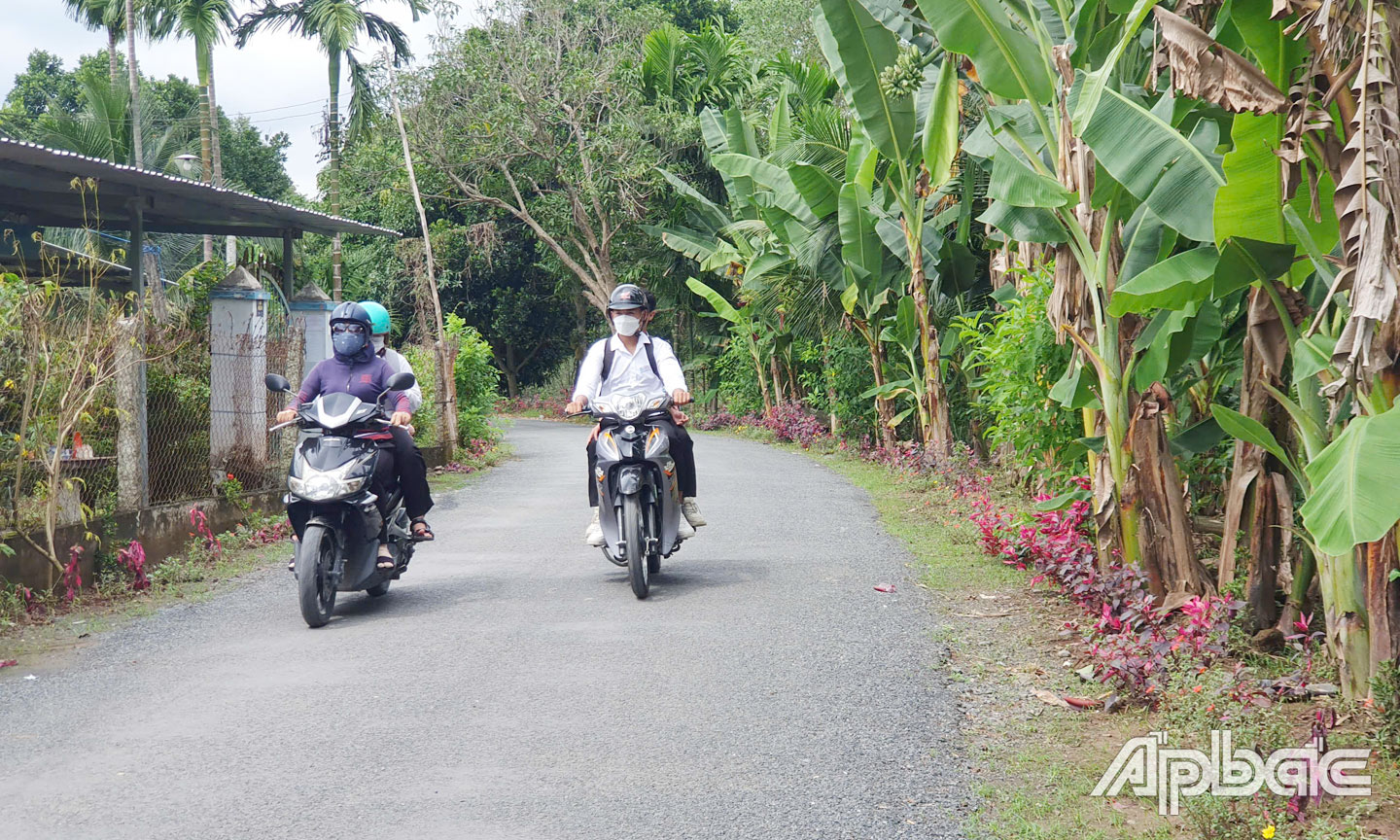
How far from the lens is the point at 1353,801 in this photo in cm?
409

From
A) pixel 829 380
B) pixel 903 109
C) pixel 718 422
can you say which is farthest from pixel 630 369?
pixel 718 422

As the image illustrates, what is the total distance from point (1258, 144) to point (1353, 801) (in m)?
2.63

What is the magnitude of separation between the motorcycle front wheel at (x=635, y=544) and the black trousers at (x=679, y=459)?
409mm

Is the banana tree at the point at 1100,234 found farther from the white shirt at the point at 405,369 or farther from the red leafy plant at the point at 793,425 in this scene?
the red leafy plant at the point at 793,425

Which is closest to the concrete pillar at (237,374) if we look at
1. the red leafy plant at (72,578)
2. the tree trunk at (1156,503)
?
the red leafy plant at (72,578)

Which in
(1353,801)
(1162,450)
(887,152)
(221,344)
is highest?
(887,152)

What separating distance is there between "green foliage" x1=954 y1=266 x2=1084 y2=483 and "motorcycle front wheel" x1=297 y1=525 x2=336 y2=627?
4694 millimetres

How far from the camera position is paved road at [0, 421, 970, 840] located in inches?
160

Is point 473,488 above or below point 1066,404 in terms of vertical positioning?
below

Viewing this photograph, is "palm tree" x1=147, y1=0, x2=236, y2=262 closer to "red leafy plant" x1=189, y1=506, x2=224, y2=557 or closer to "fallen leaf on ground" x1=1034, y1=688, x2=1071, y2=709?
"red leafy plant" x1=189, y1=506, x2=224, y2=557

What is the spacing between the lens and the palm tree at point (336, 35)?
25062mm

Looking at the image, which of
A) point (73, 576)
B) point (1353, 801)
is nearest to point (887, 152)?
point (73, 576)

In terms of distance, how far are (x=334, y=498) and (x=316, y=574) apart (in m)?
0.44

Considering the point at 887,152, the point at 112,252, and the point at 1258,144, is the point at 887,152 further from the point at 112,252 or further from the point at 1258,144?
the point at 112,252
